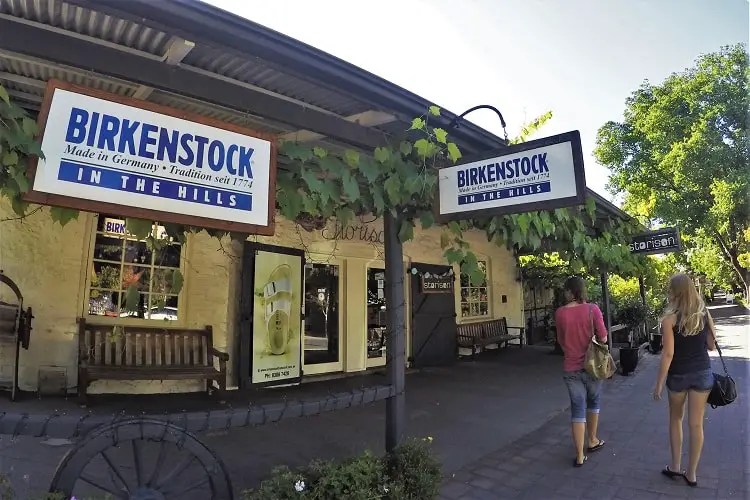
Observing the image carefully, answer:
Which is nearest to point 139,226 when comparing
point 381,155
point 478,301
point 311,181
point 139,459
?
point 311,181

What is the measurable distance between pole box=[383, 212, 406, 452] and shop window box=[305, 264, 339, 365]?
418cm

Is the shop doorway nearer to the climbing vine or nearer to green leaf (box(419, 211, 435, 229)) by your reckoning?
the climbing vine

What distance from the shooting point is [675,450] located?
400 cm

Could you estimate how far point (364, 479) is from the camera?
301 centimetres

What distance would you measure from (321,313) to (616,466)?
497cm

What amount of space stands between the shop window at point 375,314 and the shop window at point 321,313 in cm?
77

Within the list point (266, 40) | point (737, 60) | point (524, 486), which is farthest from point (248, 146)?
point (737, 60)

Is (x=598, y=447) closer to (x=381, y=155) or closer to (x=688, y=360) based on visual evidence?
(x=688, y=360)

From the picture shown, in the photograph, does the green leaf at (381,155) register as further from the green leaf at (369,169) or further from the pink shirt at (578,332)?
the pink shirt at (578,332)

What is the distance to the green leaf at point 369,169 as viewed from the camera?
3.35m

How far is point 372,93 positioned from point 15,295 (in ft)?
16.8

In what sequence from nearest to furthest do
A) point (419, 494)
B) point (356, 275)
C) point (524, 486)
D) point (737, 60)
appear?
point (419, 494) → point (524, 486) → point (356, 275) → point (737, 60)

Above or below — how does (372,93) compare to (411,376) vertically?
above

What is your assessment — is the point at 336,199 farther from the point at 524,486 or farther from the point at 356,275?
the point at 356,275
